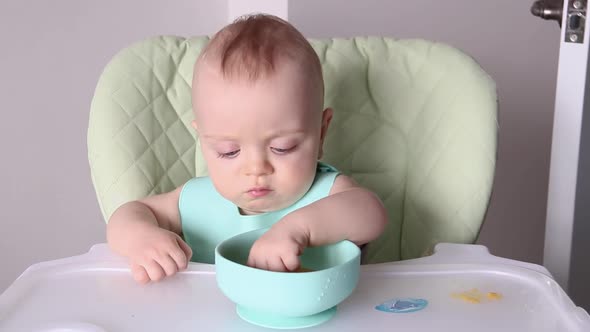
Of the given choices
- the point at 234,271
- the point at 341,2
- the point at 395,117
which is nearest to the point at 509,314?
the point at 234,271

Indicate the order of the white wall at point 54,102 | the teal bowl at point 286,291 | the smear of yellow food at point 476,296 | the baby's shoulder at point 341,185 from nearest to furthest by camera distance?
the teal bowl at point 286,291
the smear of yellow food at point 476,296
the baby's shoulder at point 341,185
the white wall at point 54,102

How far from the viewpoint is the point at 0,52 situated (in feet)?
4.60

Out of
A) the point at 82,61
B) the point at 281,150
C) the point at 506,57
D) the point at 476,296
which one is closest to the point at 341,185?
the point at 281,150

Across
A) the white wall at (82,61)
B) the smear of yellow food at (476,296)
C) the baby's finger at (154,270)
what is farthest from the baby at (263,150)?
the white wall at (82,61)

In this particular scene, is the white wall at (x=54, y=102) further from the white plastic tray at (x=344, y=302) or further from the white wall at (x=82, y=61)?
the white plastic tray at (x=344, y=302)

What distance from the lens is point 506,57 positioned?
1.72 meters

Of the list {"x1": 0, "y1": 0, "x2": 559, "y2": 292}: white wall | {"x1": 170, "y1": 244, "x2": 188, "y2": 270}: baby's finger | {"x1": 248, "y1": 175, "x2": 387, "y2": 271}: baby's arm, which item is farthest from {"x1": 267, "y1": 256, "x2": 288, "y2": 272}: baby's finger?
{"x1": 0, "y1": 0, "x2": 559, "y2": 292}: white wall

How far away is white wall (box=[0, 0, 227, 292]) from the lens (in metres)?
1.43

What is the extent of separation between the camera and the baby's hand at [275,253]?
732 millimetres

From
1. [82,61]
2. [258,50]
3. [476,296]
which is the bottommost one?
[476,296]

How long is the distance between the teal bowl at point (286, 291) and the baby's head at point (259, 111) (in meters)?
0.15

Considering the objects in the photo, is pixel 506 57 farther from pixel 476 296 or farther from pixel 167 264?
pixel 167 264

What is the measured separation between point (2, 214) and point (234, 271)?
97cm

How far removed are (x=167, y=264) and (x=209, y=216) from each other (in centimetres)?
18
